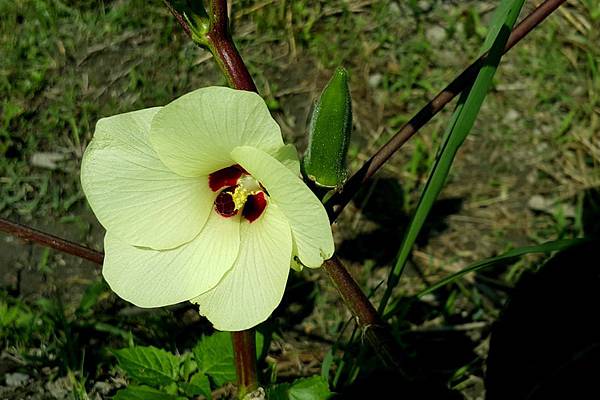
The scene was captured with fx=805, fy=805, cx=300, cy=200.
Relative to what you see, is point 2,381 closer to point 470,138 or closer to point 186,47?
point 186,47

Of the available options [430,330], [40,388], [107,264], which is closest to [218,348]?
[107,264]

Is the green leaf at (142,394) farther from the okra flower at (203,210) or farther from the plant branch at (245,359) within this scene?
the okra flower at (203,210)

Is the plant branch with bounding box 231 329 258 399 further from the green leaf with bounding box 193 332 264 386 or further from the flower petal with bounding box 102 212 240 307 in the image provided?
the flower petal with bounding box 102 212 240 307

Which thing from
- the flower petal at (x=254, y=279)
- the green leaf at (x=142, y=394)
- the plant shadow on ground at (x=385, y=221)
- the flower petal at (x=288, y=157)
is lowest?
the plant shadow on ground at (x=385, y=221)

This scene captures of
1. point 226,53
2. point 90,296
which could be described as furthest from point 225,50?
point 90,296

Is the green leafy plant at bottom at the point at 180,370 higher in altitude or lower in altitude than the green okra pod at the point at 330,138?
lower

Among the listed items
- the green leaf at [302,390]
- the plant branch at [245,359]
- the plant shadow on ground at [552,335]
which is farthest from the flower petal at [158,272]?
the plant shadow on ground at [552,335]

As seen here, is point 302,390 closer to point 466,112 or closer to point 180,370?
point 180,370
